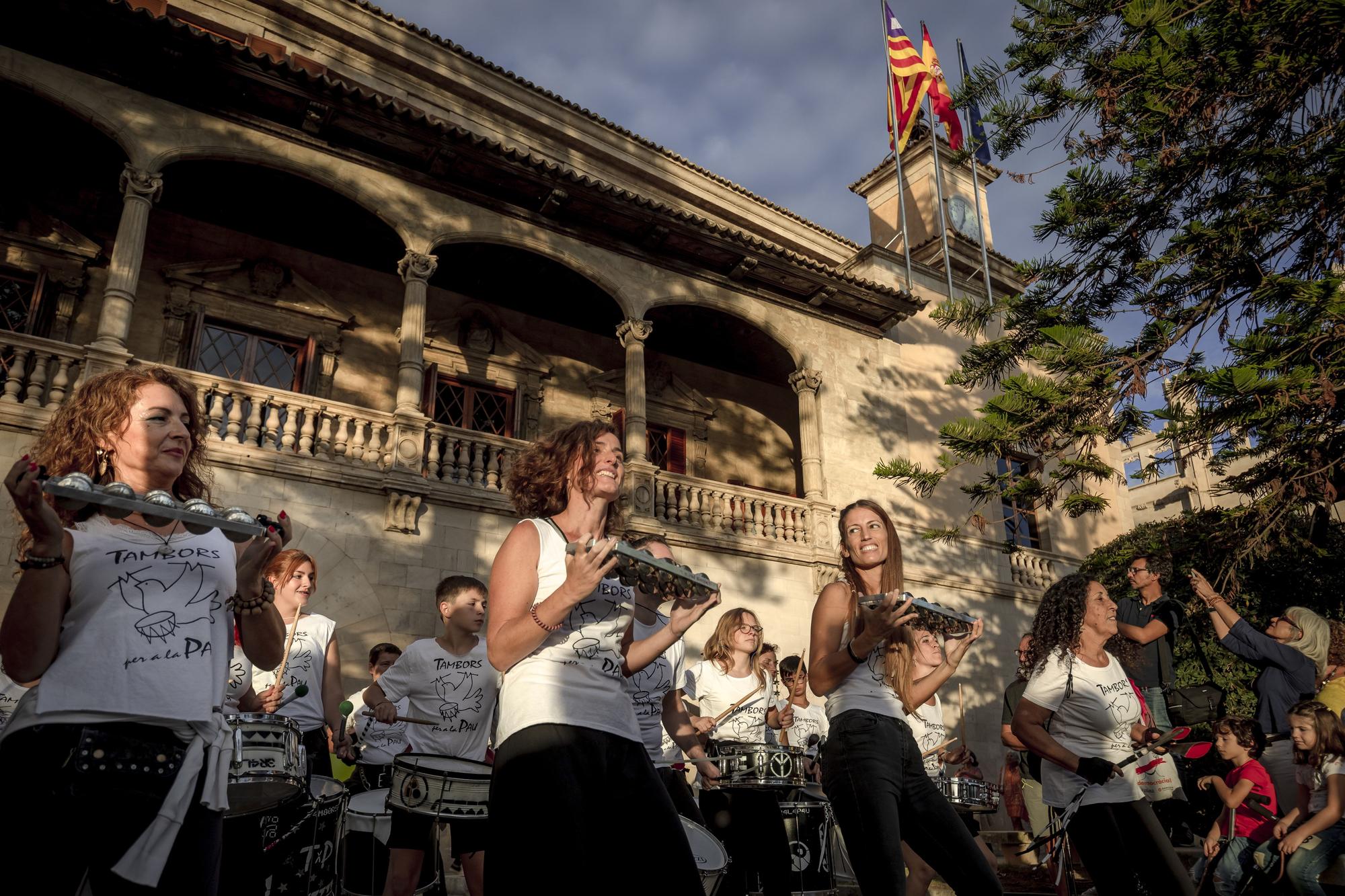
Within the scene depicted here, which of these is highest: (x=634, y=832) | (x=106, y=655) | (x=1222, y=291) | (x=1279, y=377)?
(x=1222, y=291)

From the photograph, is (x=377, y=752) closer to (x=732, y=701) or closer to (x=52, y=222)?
(x=732, y=701)

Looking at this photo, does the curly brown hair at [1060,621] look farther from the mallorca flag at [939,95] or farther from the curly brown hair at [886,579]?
the mallorca flag at [939,95]

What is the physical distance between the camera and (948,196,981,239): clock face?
20.5 meters

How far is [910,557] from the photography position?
15.3m

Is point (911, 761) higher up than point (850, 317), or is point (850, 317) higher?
point (850, 317)

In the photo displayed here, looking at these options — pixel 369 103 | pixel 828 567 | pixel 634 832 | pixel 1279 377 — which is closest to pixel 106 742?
pixel 634 832

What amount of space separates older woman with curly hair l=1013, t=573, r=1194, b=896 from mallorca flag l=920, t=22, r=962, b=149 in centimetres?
1649

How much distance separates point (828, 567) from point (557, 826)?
1202 centimetres

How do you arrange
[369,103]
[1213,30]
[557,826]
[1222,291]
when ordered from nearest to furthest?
[557,826] < [1213,30] < [1222,291] < [369,103]

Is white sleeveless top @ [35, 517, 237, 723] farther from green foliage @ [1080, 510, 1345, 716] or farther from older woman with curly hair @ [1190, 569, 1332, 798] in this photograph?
green foliage @ [1080, 510, 1345, 716]

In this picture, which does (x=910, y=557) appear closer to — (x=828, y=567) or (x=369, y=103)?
(x=828, y=567)

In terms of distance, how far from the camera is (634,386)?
13633mm

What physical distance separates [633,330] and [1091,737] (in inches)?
415

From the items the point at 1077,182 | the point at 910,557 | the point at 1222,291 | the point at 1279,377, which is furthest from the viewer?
the point at 910,557
